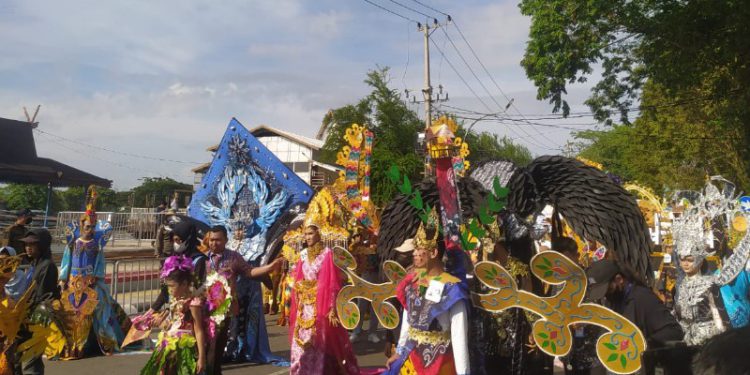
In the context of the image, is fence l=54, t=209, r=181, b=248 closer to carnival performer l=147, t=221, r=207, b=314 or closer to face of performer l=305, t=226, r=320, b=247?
carnival performer l=147, t=221, r=207, b=314

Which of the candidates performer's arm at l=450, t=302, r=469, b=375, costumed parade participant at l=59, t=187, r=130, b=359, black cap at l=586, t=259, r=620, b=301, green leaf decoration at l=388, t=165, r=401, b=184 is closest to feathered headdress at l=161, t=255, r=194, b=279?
green leaf decoration at l=388, t=165, r=401, b=184

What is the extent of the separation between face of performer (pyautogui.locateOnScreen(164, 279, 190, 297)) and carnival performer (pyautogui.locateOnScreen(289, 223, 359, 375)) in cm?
137

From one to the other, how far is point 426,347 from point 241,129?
228 inches

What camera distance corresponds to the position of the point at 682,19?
10633 millimetres

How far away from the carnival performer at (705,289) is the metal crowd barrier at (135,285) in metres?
8.32

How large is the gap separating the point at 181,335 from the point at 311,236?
5.40 feet

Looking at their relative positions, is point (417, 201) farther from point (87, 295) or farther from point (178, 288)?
point (87, 295)

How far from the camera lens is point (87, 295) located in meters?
7.48

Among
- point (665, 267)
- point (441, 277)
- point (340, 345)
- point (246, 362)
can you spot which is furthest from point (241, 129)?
point (665, 267)

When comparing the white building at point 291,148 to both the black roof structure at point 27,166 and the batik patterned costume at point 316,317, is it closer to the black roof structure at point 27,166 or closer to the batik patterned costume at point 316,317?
the black roof structure at point 27,166

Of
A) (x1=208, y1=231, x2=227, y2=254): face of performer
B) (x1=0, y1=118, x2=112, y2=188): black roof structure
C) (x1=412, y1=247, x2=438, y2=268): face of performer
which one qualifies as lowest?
(x1=412, y1=247, x2=438, y2=268): face of performer

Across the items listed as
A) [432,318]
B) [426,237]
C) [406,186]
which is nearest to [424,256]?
[426,237]

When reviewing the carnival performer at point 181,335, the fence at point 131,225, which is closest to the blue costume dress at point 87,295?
the carnival performer at point 181,335

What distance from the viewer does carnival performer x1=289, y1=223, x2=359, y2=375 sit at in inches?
210
